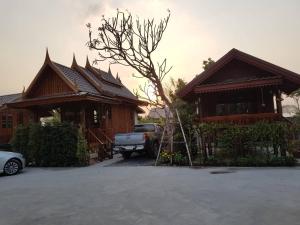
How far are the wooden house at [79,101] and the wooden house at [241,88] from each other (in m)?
5.23

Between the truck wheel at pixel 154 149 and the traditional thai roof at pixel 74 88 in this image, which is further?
the traditional thai roof at pixel 74 88

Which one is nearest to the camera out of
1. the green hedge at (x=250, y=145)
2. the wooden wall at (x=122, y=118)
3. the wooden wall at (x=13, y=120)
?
the green hedge at (x=250, y=145)

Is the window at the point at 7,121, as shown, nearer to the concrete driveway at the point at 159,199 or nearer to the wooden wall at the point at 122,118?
the wooden wall at the point at 122,118

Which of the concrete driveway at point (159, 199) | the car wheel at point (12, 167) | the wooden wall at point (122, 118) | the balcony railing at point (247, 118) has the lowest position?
the concrete driveway at point (159, 199)

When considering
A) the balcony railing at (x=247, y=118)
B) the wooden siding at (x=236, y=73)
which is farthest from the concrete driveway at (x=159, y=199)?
the wooden siding at (x=236, y=73)

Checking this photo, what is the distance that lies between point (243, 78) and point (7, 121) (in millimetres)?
19675

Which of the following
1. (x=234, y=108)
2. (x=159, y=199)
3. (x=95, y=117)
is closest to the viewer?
(x=159, y=199)

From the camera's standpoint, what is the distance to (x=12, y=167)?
48.6 feet

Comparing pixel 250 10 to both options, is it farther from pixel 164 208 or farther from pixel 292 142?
pixel 164 208

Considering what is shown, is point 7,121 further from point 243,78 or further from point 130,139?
point 243,78

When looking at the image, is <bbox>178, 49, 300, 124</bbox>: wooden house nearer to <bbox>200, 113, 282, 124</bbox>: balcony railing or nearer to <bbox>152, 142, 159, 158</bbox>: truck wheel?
<bbox>200, 113, 282, 124</bbox>: balcony railing

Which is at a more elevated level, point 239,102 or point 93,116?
point 239,102

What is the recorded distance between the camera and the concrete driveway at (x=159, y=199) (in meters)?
6.24

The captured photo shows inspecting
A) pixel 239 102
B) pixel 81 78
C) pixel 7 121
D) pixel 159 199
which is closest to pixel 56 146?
pixel 81 78
